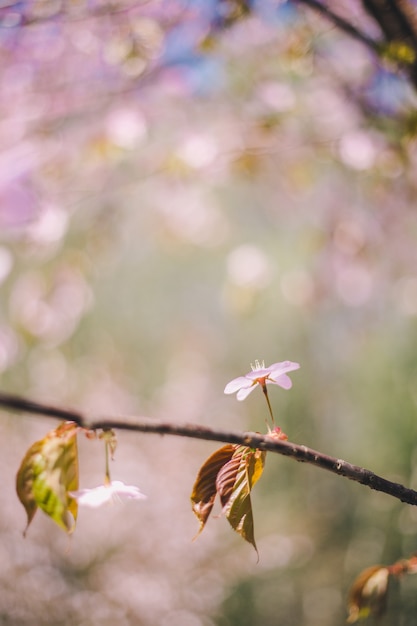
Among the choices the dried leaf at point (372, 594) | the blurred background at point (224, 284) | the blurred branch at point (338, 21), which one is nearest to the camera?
the dried leaf at point (372, 594)

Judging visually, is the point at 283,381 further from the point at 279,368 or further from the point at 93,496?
the point at 93,496

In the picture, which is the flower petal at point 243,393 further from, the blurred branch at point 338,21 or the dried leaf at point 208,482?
the blurred branch at point 338,21

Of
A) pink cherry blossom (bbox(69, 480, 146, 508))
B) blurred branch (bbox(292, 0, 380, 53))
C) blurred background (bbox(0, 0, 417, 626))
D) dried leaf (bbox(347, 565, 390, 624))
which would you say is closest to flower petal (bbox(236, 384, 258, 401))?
pink cherry blossom (bbox(69, 480, 146, 508))

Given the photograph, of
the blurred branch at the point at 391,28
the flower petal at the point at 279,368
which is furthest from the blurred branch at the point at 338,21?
the flower petal at the point at 279,368

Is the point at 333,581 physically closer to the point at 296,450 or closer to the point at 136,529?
the point at 136,529

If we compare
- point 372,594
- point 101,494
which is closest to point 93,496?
point 101,494

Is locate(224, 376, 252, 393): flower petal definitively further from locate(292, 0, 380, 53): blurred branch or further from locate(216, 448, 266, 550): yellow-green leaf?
locate(292, 0, 380, 53): blurred branch
